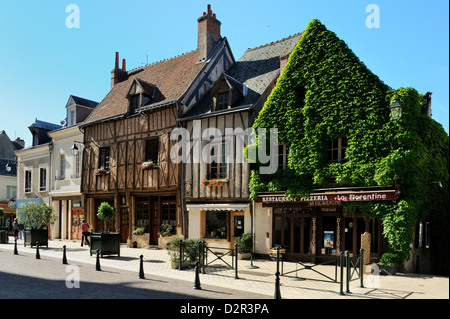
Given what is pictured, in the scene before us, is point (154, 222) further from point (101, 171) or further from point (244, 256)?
point (244, 256)

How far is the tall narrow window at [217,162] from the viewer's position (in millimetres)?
15891

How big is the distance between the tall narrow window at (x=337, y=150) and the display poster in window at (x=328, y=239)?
2381 millimetres

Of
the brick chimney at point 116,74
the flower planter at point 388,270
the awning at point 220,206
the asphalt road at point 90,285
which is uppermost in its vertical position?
the brick chimney at point 116,74

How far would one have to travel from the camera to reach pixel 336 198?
1230 cm

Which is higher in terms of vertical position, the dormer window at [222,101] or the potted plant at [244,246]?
the dormer window at [222,101]

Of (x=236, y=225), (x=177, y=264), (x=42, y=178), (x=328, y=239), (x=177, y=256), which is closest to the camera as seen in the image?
(x=177, y=264)

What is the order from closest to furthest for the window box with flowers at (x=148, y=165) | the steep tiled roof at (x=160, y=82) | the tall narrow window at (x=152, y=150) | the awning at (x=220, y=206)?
1. the awning at (x=220, y=206)
2. the window box with flowers at (x=148, y=165)
3. the tall narrow window at (x=152, y=150)
4. the steep tiled roof at (x=160, y=82)

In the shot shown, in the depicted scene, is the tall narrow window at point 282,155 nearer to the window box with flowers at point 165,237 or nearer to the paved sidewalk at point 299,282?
the paved sidewalk at point 299,282

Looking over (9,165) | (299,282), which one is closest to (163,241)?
(299,282)

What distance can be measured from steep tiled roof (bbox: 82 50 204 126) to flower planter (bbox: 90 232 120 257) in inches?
263

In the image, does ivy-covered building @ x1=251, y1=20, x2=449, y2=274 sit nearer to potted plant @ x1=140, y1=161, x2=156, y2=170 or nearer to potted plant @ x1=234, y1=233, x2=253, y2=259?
potted plant @ x1=234, y1=233, x2=253, y2=259

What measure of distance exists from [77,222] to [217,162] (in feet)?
35.6

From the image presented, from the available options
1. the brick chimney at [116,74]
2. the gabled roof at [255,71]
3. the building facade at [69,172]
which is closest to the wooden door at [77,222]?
the building facade at [69,172]

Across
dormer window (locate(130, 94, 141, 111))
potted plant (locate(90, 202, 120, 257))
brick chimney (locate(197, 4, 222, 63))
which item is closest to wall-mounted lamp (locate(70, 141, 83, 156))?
dormer window (locate(130, 94, 141, 111))
